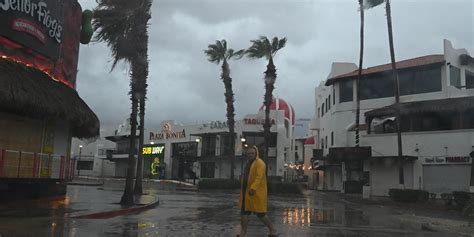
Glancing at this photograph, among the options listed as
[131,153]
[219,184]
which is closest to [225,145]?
[219,184]

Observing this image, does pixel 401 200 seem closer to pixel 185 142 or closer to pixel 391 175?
pixel 391 175

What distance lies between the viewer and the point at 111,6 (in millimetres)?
19266

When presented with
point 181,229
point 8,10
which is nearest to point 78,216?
point 181,229

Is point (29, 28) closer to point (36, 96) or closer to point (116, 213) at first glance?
point (36, 96)

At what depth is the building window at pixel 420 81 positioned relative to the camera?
121 ft

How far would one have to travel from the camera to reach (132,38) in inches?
733

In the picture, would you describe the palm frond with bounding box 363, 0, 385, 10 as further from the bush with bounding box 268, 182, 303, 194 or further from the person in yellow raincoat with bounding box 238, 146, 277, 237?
the person in yellow raincoat with bounding box 238, 146, 277, 237

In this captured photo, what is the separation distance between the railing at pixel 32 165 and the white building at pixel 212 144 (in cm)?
3043

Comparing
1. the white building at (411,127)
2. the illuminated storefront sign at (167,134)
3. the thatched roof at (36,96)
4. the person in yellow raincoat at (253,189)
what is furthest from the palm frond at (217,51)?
the person in yellow raincoat at (253,189)

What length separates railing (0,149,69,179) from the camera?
51.9 ft

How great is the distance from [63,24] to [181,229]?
11031 mm

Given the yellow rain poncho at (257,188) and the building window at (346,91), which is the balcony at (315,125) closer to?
the building window at (346,91)

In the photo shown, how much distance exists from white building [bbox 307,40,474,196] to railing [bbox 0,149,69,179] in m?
21.5

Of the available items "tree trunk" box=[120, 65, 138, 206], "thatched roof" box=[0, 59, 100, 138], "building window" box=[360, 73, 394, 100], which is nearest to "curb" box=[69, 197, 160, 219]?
"tree trunk" box=[120, 65, 138, 206]
